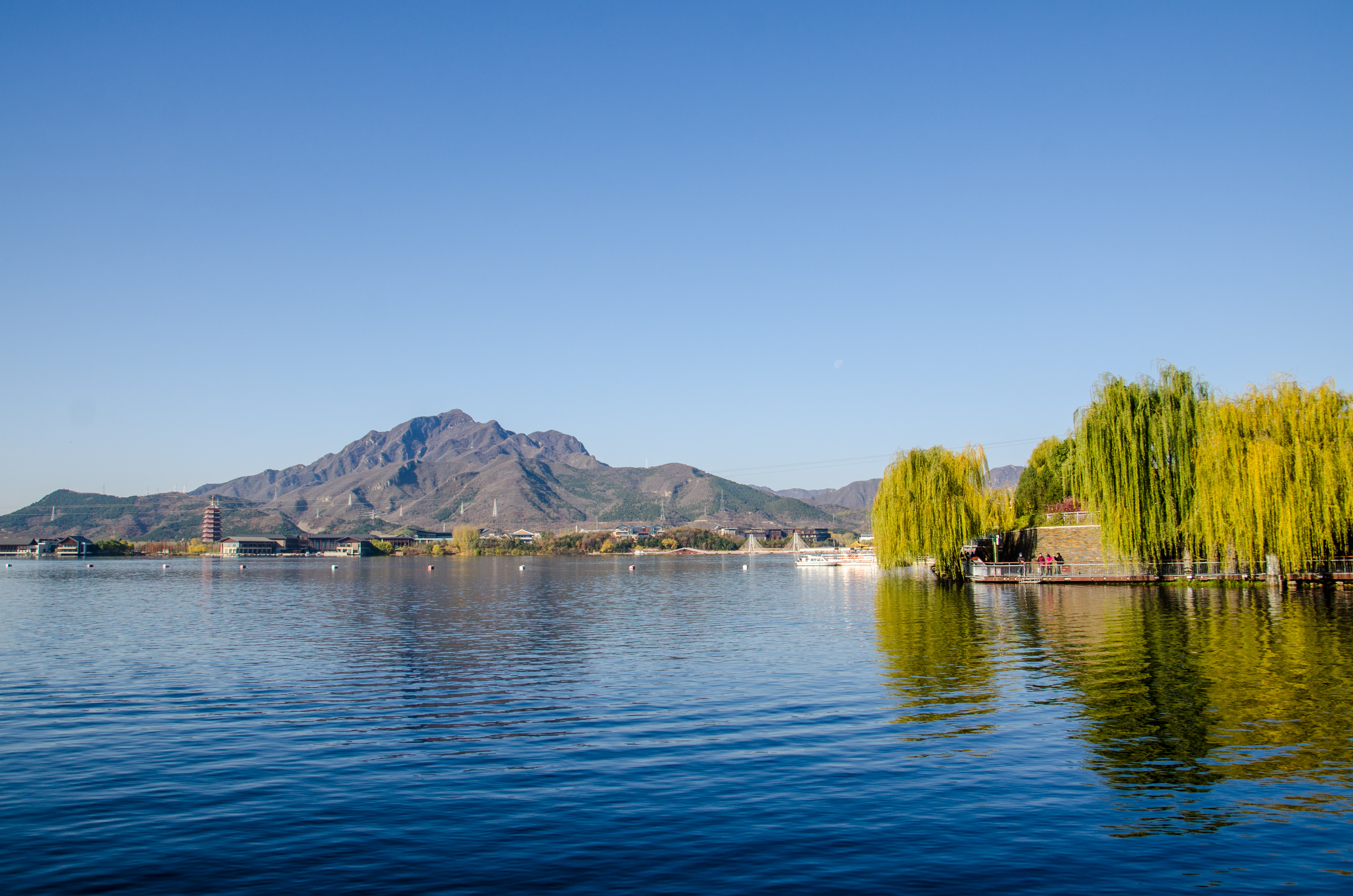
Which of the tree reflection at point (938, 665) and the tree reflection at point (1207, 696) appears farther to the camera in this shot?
the tree reflection at point (938, 665)

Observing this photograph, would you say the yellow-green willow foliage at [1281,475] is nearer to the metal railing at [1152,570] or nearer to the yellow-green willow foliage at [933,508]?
the metal railing at [1152,570]

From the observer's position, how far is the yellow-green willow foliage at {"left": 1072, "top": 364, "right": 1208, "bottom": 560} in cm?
5388

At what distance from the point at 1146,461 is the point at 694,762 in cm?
4828

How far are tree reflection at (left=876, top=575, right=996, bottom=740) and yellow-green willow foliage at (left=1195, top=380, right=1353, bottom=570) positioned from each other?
16.1 meters

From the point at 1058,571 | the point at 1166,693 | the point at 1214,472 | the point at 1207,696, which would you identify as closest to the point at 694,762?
the point at 1166,693

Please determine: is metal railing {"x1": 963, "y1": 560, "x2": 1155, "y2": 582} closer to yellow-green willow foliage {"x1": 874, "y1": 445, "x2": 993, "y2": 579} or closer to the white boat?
yellow-green willow foliage {"x1": 874, "y1": 445, "x2": 993, "y2": 579}

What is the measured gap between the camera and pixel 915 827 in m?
12.4

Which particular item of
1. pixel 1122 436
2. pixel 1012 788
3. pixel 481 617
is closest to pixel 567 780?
pixel 1012 788

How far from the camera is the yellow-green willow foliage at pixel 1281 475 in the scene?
158 ft

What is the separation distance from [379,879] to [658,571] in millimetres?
125894

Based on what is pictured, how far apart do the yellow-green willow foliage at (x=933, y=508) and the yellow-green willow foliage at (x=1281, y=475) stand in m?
17.6

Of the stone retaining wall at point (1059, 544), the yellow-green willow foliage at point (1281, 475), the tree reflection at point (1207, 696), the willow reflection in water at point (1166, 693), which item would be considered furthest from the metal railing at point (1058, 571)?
the tree reflection at point (1207, 696)

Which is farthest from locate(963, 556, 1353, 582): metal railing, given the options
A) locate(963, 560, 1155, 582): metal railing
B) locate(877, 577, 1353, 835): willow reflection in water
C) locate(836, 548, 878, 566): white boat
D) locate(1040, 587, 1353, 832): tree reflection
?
locate(836, 548, 878, 566): white boat

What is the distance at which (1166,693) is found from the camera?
21.2 meters
